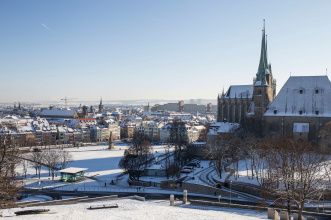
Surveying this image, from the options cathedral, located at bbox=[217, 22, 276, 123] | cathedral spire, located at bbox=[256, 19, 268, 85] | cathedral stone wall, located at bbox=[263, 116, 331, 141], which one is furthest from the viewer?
cathedral spire, located at bbox=[256, 19, 268, 85]

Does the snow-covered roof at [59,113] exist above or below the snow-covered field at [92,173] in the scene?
above

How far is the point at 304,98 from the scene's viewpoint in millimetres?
64125

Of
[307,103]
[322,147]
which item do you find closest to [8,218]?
[322,147]

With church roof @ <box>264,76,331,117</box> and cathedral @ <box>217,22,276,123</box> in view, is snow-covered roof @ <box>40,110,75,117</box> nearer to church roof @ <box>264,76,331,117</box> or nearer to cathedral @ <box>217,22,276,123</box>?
cathedral @ <box>217,22,276,123</box>

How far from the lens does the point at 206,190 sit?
139 feet

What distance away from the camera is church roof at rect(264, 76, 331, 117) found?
62219 mm

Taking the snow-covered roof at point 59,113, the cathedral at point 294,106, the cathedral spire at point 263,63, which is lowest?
the snow-covered roof at point 59,113

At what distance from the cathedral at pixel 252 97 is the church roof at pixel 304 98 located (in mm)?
2642

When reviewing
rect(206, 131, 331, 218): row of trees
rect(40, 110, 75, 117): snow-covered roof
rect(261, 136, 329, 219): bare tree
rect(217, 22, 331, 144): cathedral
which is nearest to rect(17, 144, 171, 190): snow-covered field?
rect(206, 131, 331, 218): row of trees

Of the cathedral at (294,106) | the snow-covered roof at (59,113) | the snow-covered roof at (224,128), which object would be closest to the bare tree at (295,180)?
the cathedral at (294,106)

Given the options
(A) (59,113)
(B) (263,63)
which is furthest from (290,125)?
(A) (59,113)

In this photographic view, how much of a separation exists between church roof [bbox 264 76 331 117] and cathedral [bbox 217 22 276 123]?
2.64 metres

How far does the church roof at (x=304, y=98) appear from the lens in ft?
204

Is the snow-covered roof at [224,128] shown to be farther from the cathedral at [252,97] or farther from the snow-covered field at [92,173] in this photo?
the snow-covered field at [92,173]
